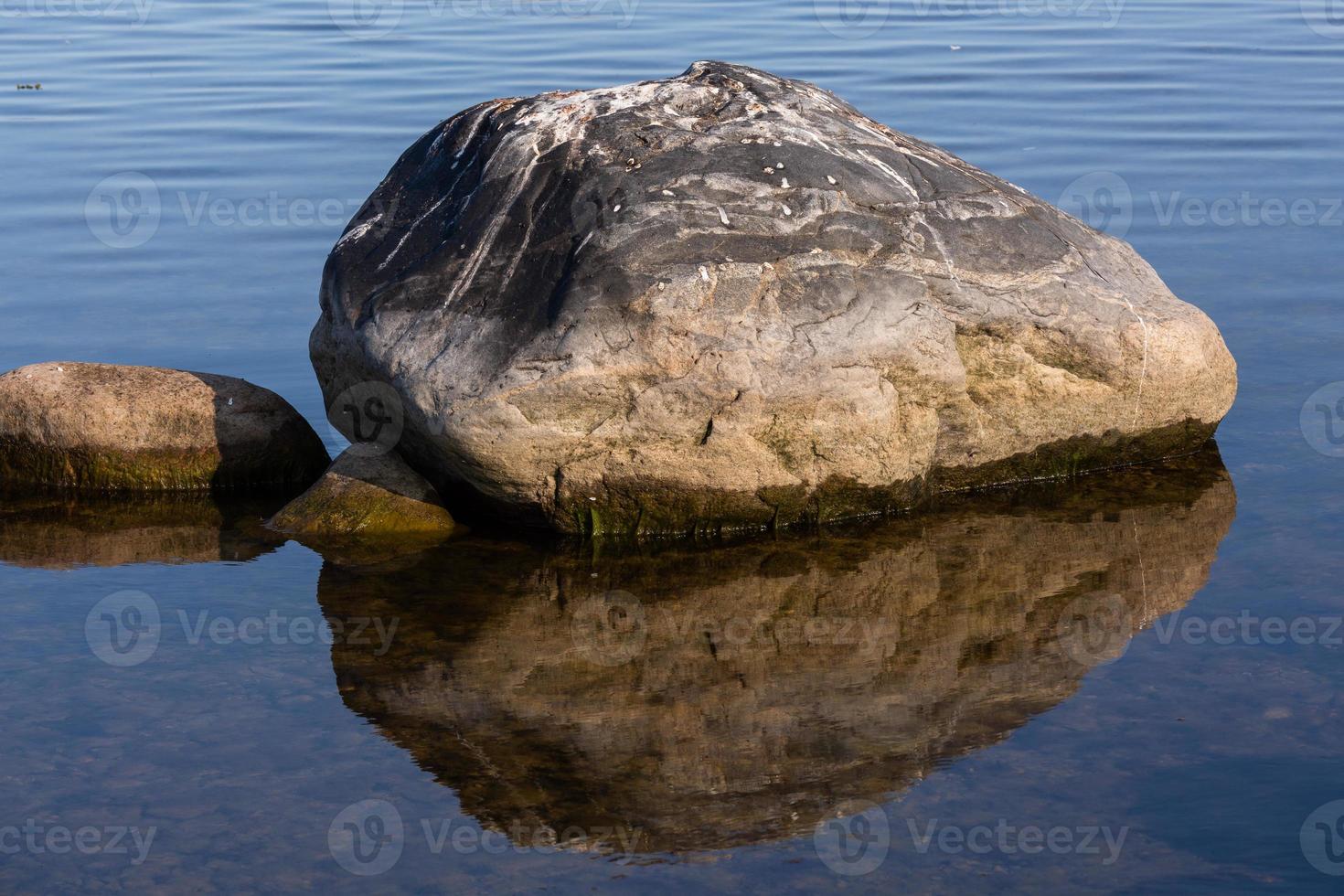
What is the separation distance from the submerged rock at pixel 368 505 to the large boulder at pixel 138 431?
2.00 feet

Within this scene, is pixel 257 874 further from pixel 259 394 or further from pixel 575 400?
pixel 259 394

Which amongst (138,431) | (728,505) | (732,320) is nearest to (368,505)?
(138,431)

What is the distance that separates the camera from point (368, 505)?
7777mm

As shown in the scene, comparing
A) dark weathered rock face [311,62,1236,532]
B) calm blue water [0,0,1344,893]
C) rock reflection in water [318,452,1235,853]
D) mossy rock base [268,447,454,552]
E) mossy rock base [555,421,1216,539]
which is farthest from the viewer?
mossy rock base [268,447,454,552]

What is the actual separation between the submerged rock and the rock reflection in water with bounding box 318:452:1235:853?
0.31 m

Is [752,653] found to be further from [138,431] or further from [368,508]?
[138,431]

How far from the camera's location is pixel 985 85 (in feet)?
58.6

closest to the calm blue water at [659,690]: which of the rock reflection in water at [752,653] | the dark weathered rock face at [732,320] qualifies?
the rock reflection in water at [752,653]

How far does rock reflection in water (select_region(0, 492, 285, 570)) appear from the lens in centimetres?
764

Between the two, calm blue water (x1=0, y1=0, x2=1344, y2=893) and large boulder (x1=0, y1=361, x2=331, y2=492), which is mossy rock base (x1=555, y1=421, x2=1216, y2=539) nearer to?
calm blue water (x1=0, y1=0, x2=1344, y2=893)

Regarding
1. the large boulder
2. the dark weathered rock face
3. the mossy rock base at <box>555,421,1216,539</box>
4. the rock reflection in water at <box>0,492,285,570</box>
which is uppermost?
the dark weathered rock face

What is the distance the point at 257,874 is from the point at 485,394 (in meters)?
2.73

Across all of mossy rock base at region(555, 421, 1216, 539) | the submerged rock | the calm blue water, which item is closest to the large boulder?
the calm blue water

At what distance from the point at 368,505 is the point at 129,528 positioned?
1234 mm
